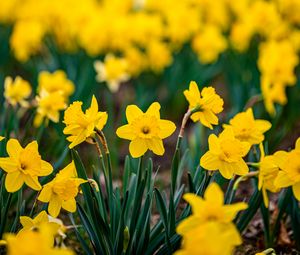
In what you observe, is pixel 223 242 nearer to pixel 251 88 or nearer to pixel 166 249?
pixel 166 249

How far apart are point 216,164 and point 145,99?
2137mm

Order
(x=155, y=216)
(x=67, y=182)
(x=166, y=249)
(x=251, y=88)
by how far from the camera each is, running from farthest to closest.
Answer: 1. (x=251, y=88)
2. (x=155, y=216)
3. (x=166, y=249)
4. (x=67, y=182)

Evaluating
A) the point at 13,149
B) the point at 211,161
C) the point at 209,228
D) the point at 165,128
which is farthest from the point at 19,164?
the point at 209,228

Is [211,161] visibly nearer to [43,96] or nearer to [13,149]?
[13,149]

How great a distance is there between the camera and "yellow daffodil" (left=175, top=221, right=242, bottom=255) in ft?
4.50

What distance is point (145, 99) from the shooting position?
401cm

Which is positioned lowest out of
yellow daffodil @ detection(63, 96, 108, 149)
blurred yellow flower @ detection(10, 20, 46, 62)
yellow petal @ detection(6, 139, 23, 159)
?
yellow petal @ detection(6, 139, 23, 159)

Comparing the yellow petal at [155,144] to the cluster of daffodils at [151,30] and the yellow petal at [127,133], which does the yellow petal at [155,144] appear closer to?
the yellow petal at [127,133]

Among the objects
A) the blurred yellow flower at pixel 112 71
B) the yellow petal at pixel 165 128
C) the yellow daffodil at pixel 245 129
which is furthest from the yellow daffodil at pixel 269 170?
the blurred yellow flower at pixel 112 71

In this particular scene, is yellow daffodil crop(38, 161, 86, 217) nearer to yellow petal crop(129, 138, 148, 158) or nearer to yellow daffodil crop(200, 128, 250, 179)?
yellow petal crop(129, 138, 148, 158)

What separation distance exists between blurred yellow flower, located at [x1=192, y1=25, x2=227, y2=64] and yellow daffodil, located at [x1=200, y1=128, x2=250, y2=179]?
104 inches

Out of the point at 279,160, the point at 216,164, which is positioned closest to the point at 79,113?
the point at 216,164

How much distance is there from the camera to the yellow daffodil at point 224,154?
6.23ft

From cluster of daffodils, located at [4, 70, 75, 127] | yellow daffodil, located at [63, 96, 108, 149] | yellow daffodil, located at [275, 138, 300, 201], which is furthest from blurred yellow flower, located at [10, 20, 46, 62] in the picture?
yellow daffodil, located at [275, 138, 300, 201]
